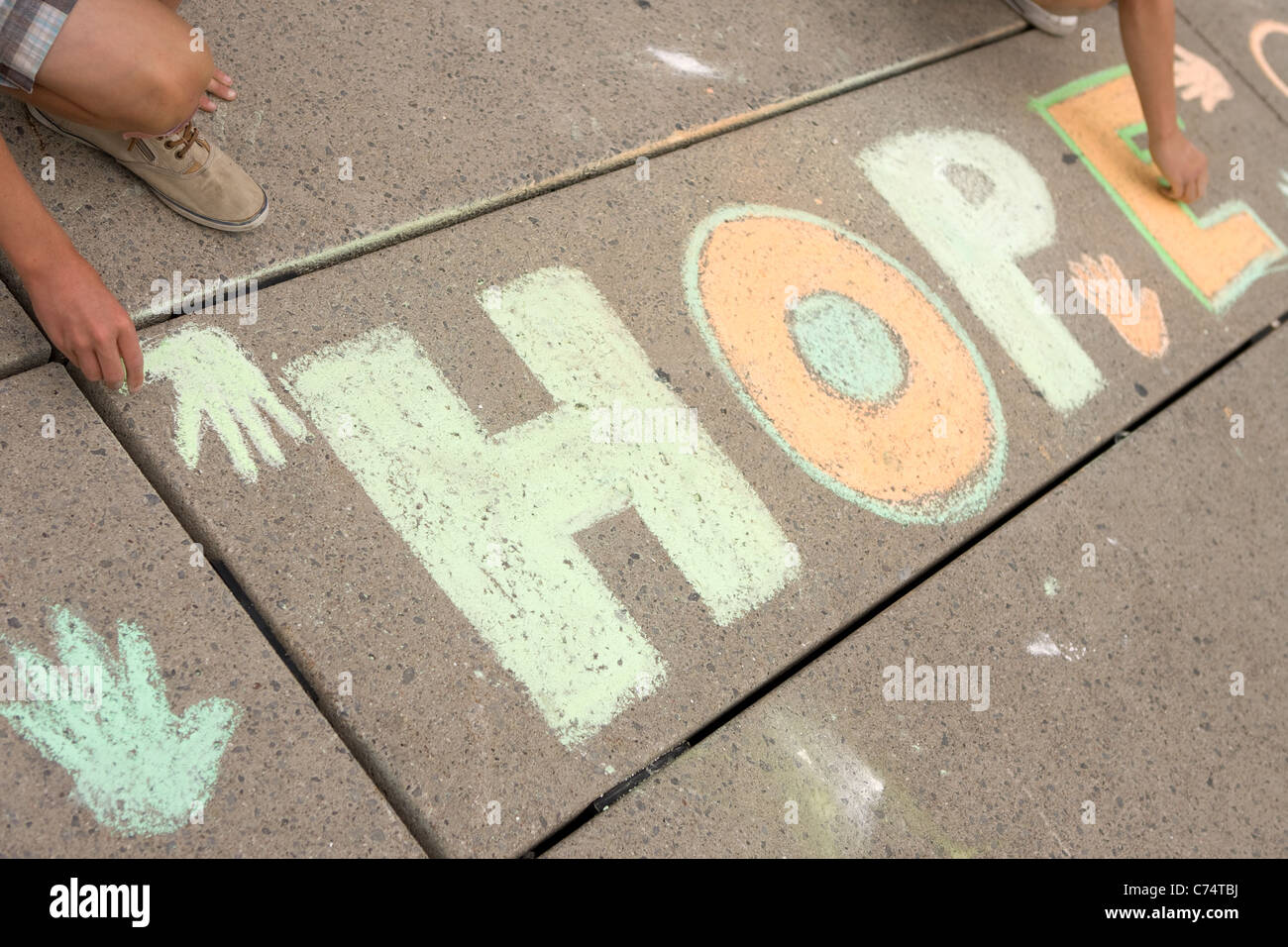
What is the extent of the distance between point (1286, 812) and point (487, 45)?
97.0 inches

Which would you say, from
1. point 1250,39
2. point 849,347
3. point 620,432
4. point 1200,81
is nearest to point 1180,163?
point 1200,81

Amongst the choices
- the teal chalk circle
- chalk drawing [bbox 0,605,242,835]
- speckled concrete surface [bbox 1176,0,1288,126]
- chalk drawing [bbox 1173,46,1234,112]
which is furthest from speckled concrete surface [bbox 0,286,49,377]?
speckled concrete surface [bbox 1176,0,1288,126]

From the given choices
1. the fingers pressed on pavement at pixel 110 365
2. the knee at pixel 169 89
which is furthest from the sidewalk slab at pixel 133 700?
the knee at pixel 169 89

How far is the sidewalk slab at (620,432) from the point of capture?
159 cm

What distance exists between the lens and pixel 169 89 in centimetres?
168

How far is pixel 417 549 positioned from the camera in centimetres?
167

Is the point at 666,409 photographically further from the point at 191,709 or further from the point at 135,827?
the point at 135,827

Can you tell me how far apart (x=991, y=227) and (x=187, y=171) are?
1963 mm

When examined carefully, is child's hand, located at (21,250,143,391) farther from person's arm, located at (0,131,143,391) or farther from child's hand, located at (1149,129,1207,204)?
child's hand, located at (1149,129,1207,204)

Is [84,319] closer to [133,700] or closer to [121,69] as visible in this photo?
[121,69]

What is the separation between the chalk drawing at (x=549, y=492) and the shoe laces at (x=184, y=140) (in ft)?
1.52

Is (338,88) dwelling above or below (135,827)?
above

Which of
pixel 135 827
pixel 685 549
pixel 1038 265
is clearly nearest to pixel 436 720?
pixel 135 827

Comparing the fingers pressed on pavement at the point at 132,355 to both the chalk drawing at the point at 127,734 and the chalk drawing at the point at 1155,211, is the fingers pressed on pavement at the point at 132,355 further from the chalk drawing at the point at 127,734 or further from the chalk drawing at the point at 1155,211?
the chalk drawing at the point at 1155,211
